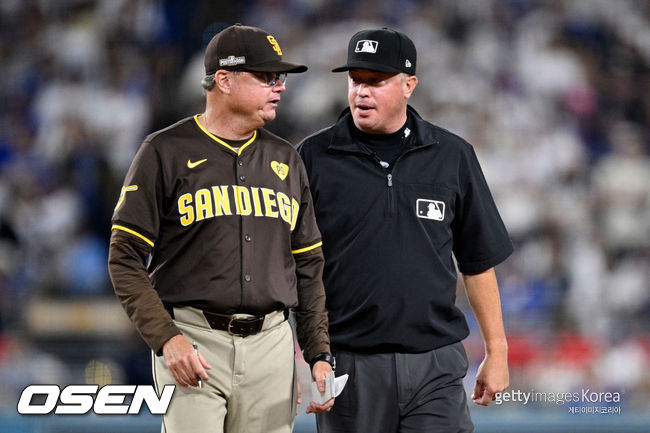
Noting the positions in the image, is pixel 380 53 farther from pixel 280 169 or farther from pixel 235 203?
pixel 235 203

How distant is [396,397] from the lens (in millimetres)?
3463

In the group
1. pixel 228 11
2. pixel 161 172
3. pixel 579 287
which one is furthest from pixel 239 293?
pixel 228 11

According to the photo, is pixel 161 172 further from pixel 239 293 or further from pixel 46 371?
pixel 46 371

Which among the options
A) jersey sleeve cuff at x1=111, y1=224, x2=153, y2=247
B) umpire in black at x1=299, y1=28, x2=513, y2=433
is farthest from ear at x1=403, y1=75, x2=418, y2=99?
jersey sleeve cuff at x1=111, y1=224, x2=153, y2=247

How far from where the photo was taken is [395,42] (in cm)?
363

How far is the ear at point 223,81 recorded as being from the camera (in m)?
3.19

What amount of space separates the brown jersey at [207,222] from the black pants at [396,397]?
0.46 metres

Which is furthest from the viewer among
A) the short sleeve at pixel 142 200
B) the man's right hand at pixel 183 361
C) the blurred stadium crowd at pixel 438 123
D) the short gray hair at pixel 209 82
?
the blurred stadium crowd at pixel 438 123

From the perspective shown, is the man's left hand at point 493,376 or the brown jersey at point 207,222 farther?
the man's left hand at point 493,376

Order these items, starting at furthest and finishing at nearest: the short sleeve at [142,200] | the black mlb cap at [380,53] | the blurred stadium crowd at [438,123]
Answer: the blurred stadium crowd at [438,123], the black mlb cap at [380,53], the short sleeve at [142,200]

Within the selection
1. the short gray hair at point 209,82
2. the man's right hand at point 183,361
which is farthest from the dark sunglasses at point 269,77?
the man's right hand at point 183,361

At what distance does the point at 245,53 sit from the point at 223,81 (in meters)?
0.11

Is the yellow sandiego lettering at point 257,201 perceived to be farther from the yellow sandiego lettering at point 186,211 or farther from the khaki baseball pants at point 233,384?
the khaki baseball pants at point 233,384

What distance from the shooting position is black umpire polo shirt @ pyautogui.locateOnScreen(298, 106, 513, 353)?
11.5ft
